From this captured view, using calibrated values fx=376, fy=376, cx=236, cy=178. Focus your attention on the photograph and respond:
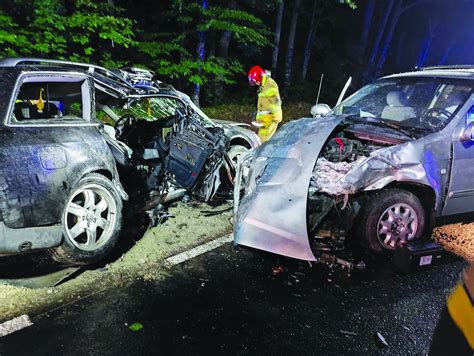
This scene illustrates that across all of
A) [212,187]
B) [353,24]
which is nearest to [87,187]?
[212,187]

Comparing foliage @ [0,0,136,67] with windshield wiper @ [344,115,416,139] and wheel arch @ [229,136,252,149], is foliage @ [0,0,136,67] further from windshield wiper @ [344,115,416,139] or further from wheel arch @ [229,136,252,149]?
windshield wiper @ [344,115,416,139]

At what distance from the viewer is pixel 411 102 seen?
15.7 feet

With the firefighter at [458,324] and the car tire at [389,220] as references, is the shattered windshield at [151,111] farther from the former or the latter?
the firefighter at [458,324]

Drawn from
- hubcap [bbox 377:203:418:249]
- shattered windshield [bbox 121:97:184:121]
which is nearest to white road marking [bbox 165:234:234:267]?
hubcap [bbox 377:203:418:249]

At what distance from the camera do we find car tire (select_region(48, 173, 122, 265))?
133 inches

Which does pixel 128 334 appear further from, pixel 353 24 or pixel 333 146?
pixel 353 24

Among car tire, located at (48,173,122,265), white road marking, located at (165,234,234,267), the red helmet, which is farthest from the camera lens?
the red helmet

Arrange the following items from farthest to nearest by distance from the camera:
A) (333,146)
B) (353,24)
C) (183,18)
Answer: (353,24), (183,18), (333,146)

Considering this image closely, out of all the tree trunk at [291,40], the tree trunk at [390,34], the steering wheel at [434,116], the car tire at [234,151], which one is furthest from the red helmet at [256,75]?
the tree trunk at [390,34]

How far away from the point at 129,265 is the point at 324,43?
20.1 meters

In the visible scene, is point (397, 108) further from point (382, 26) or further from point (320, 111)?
point (382, 26)

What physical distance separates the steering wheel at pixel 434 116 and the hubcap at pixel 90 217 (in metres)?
3.63

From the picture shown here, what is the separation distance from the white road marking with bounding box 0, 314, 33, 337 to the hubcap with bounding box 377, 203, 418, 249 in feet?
10.8

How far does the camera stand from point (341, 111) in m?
5.38
